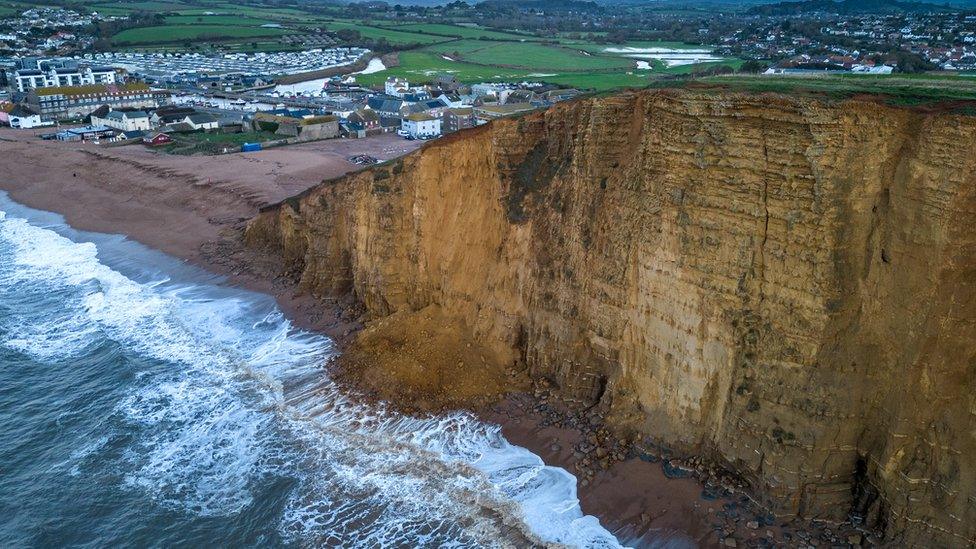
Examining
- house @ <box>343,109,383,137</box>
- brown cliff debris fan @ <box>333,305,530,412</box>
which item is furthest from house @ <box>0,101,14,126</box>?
brown cliff debris fan @ <box>333,305,530,412</box>

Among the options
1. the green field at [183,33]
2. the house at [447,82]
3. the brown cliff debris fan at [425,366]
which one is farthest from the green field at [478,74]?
the brown cliff debris fan at [425,366]

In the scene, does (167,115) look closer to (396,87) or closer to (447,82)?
(396,87)

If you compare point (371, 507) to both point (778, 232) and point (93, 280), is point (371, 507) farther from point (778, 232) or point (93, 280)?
point (93, 280)

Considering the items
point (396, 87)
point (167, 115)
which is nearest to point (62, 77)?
point (167, 115)

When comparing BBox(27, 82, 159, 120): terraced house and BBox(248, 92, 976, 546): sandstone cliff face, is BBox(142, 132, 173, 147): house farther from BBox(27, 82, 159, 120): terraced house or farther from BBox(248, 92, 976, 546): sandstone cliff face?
BBox(248, 92, 976, 546): sandstone cliff face

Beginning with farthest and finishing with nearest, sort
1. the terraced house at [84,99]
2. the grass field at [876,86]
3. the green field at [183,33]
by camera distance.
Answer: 1. the green field at [183,33]
2. the terraced house at [84,99]
3. the grass field at [876,86]

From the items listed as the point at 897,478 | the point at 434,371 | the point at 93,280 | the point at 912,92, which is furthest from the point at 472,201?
the point at 93,280

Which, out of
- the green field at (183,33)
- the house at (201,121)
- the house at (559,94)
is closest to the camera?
the house at (201,121)

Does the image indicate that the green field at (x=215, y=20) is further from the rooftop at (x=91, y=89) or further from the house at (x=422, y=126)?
the house at (x=422, y=126)
